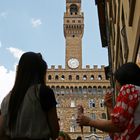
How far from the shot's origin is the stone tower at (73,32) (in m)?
69.5

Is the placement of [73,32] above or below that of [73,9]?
below

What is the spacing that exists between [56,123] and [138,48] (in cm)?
430

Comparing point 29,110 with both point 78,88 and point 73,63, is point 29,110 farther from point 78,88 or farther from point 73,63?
point 73,63

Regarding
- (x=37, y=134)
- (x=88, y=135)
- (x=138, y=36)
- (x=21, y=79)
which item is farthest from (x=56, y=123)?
(x=88, y=135)

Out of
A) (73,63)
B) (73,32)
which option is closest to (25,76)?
(73,63)

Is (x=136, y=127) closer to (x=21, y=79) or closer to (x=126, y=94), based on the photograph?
(x=126, y=94)

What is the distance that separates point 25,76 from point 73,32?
68913 millimetres

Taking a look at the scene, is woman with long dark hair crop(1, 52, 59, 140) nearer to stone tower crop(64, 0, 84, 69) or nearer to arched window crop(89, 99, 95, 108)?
arched window crop(89, 99, 95, 108)

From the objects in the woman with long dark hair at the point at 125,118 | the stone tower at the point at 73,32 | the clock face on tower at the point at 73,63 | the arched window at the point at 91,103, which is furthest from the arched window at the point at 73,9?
the woman with long dark hair at the point at 125,118

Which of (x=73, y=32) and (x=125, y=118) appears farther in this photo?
(x=73, y=32)

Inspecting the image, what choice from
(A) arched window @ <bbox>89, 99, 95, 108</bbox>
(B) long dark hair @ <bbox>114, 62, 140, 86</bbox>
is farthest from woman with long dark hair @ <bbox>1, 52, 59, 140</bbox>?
(A) arched window @ <bbox>89, 99, 95, 108</bbox>

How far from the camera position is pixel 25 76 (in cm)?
386

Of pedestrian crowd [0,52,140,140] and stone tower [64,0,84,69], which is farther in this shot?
stone tower [64,0,84,69]

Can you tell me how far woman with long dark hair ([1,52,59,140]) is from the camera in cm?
360
